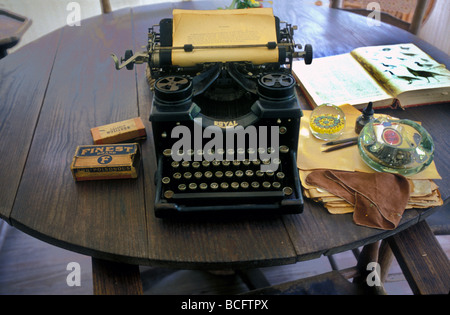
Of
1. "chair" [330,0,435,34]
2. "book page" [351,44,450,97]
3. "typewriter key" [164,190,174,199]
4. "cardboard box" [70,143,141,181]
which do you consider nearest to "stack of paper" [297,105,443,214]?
"book page" [351,44,450,97]

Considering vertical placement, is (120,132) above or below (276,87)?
below

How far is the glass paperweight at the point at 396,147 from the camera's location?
3.41ft

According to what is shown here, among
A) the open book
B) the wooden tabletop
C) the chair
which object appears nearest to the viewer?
the wooden tabletop

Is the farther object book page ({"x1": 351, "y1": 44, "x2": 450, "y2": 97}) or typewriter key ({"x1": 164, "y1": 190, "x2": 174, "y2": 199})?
book page ({"x1": 351, "y1": 44, "x2": 450, "y2": 97})

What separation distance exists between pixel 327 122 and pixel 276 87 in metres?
0.31

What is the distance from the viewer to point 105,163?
1050 millimetres

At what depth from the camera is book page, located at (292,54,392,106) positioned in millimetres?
1362

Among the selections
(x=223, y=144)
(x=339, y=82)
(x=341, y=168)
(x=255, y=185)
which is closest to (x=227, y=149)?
(x=223, y=144)

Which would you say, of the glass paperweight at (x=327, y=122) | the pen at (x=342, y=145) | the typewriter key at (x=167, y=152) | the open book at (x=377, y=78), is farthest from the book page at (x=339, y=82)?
the typewriter key at (x=167, y=152)

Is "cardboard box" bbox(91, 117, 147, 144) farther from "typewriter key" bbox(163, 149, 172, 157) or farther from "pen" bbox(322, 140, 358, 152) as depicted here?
"pen" bbox(322, 140, 358, 152)

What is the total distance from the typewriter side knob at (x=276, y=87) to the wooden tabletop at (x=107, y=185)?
303 millimetres

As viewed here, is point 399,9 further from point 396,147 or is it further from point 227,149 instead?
point 227,149

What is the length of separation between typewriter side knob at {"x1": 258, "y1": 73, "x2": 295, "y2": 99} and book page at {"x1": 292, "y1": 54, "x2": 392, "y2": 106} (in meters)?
0.37

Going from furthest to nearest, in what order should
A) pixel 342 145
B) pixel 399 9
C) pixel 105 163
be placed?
pixel 399 9 < pixel 342 145 < pixel 105 163
